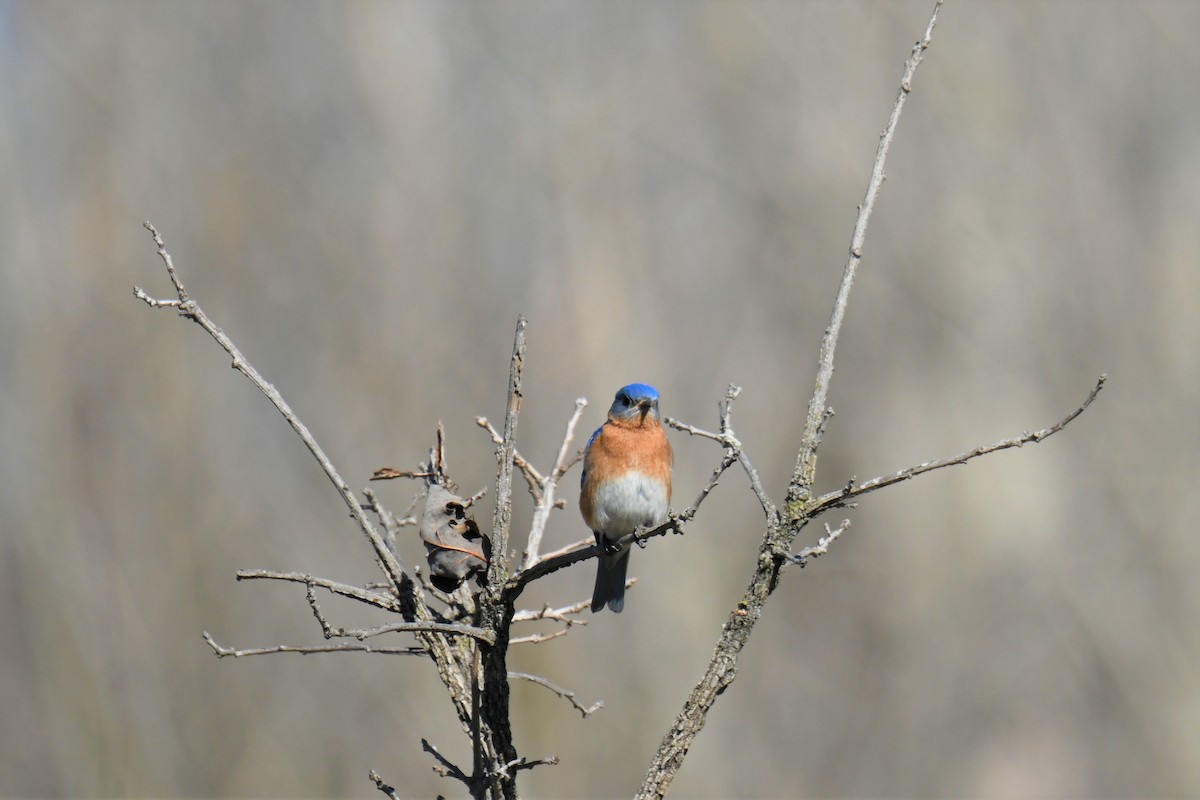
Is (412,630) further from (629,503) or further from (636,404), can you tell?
(636,404)

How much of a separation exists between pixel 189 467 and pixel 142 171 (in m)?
2.21

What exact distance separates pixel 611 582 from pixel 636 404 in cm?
67

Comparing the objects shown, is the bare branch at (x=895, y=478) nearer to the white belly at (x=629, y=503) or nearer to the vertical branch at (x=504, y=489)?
the vertical branch at (x=504, y=489)

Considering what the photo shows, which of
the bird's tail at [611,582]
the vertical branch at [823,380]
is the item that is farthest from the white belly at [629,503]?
the vertical branch at [823,380]

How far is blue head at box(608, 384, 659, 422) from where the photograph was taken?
3.81 meters

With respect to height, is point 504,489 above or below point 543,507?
below

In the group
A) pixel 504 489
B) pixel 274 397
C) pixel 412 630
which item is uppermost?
pixel 274 397

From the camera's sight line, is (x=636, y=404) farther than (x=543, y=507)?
Yes

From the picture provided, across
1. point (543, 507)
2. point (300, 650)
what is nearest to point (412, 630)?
point (300, 650)

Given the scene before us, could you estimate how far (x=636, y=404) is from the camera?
12.6 ft

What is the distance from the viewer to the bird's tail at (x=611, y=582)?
3.75 meters

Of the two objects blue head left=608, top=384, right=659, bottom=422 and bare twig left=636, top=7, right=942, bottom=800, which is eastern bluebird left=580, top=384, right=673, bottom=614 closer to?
blue head left=608, top=384, right=659, bottom=422

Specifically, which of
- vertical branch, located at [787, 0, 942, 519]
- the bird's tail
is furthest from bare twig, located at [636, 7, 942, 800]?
the bird's tail

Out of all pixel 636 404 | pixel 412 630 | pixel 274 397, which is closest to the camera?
pixel 412 630
